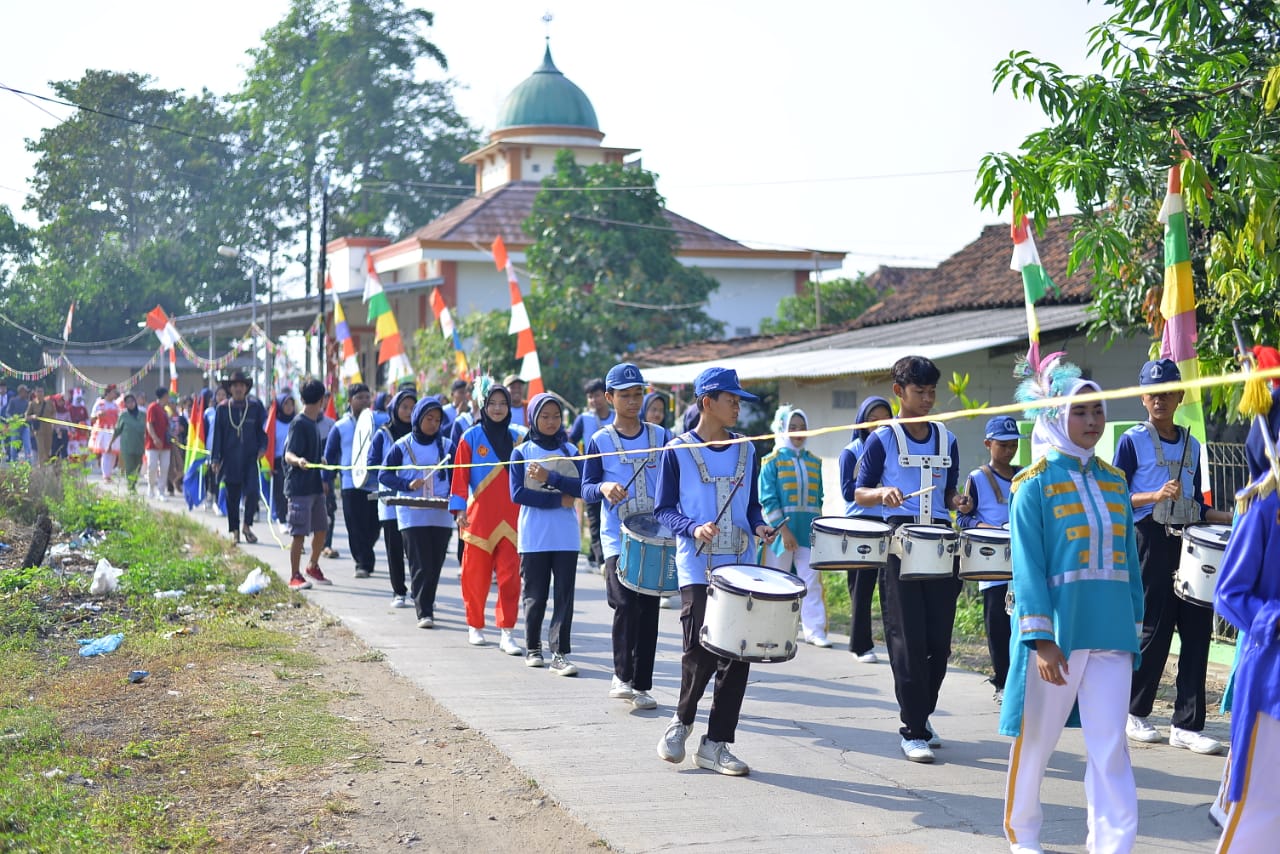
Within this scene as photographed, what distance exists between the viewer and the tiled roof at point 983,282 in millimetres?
18578

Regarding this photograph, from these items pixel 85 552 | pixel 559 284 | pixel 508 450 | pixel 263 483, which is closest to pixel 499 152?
pixel 559 284

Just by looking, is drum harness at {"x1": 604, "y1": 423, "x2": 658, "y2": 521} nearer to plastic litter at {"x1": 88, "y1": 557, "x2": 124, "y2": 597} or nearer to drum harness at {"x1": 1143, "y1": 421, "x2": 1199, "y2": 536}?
drum harness at {"x1": 1143, "y1": 421, "x2": 1199, "y2": 536}

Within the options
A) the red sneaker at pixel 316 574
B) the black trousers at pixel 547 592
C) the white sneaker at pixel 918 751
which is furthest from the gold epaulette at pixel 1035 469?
the red sneaker at pixel 316 574

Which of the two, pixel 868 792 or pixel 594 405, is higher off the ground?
pixel 594 405

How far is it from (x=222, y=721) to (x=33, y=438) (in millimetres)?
24599

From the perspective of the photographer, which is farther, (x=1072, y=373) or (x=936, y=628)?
(x=936, y=628)

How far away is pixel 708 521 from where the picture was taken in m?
7.34

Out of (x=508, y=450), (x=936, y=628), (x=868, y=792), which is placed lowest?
(x=868, y=792)

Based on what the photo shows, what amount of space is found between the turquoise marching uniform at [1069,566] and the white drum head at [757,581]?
1283 mm

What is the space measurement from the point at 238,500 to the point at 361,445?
14.4 ft

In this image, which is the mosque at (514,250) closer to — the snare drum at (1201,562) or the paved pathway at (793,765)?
the paved pathway at (793,765)

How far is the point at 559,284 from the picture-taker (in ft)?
90.4

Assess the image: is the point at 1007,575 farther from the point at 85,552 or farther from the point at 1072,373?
the point at 85,552

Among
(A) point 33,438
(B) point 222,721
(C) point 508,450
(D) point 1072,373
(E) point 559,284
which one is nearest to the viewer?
(D) point 1072,373
